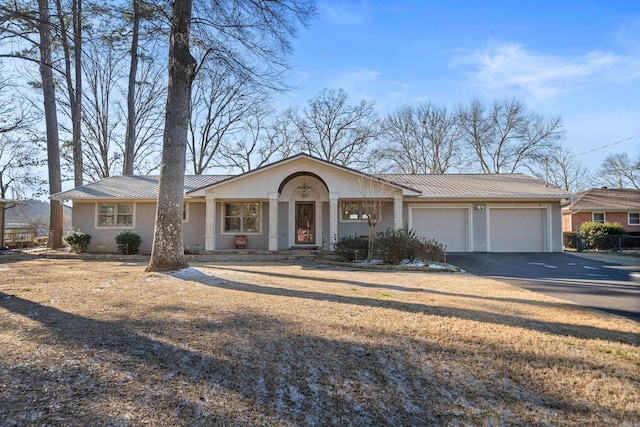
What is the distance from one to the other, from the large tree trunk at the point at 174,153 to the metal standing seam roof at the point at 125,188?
7137mm

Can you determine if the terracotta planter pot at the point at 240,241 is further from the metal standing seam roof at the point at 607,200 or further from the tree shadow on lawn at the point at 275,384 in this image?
the metal standing seam roof at the point at 607,200

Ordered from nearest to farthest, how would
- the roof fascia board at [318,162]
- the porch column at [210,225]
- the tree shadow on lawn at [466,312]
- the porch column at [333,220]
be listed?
the tree shadow on lawn at [466,312]
the porch column at [333,220]
the roof fascia board at [318,162]
the porch column at [210,225]

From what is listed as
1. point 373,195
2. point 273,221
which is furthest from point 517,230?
point 273,221

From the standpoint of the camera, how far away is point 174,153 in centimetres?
929

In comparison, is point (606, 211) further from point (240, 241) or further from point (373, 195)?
point (240, 241)

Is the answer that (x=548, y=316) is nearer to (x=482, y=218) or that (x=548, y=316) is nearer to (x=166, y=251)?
(x=166, y=251)

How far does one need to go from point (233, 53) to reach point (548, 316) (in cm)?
914

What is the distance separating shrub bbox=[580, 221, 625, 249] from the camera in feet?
62.6

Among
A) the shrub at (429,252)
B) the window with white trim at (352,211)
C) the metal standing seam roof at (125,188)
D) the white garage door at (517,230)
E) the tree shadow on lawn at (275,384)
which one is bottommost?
the tree shadow on lawn at (275,384)

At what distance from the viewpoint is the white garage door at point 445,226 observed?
53.0 feet

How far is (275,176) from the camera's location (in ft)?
48.9

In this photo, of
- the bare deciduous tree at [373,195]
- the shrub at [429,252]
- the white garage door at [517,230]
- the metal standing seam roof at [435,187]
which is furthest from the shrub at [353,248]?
the white garage door at [517,230]

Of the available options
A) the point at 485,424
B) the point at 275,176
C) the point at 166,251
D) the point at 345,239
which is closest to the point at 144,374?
the point at 485,424

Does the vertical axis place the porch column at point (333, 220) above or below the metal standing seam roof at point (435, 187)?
below
